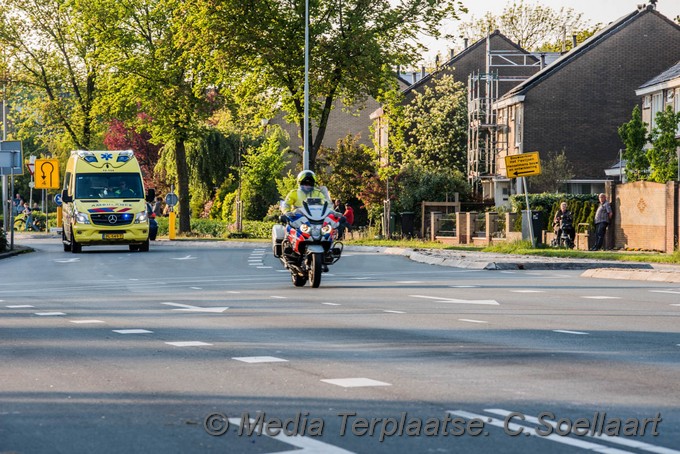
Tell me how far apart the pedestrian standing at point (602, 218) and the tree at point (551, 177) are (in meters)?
21.3

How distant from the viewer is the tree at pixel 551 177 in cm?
5575

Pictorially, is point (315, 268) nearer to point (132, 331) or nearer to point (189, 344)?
point (132, 331)

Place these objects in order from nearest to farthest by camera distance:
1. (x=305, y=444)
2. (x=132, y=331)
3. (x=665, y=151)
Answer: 1. (x=305, y=444)
2. (x=132, y=331)
3. (x=665, y=151)

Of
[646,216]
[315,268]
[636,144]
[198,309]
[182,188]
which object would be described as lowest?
[198,309]

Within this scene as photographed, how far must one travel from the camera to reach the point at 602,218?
34.1 m

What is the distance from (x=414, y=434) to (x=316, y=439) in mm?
523

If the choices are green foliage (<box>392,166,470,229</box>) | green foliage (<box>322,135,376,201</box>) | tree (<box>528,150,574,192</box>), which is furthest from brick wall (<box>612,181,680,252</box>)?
green foliage (<box>322,135,376,201</box>)

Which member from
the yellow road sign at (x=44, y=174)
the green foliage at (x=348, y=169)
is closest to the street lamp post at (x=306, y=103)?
the yellow road sign at (x=44, y=174)

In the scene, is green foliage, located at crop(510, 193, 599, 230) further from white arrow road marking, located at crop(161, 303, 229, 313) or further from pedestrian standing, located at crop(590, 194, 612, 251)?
white arrow road marking, located at crop(161, 303, 229, 313)

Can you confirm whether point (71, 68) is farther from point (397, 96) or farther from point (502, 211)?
point (502, 211)

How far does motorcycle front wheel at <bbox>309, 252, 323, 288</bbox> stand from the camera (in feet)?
61.3

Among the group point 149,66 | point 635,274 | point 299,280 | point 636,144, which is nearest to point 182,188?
point 149,66

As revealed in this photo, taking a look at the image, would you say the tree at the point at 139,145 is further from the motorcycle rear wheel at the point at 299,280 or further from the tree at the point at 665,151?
the motorcycle rear wheel at the point at 299,280

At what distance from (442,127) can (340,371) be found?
62.1m
